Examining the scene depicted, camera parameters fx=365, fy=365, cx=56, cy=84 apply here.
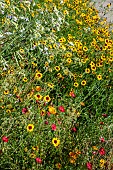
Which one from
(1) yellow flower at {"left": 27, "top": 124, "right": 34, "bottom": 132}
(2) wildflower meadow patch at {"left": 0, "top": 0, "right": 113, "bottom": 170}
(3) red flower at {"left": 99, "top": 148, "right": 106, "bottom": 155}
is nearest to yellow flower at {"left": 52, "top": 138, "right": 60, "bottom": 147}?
(2) wildflower meadow patch at {"left": 0, "top": 0, "right": 113, "bottom": 170}

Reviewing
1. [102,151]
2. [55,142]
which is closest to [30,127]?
[55,142]

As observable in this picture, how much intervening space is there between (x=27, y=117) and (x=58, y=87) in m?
1.20

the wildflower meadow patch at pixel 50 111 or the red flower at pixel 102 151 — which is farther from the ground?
the wildflower meadow patch at pixel 50 111

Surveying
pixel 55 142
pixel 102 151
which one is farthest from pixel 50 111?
pixel 102 151

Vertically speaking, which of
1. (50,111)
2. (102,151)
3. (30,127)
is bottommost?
(102,151)

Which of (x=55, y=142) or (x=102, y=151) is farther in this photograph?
(x=102, y=151)

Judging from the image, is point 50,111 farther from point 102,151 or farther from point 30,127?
point 102,151

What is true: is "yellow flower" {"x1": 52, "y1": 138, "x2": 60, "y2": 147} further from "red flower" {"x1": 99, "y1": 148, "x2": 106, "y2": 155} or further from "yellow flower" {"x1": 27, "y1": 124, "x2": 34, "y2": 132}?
"red flower" {"x1": 99, "y1": 148, "x2": 106, "y2": 155}

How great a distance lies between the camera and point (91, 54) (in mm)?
4605

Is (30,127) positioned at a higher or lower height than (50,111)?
lower

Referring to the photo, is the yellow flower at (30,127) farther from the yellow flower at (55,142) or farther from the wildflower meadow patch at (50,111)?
the yellow flower at (55,142)

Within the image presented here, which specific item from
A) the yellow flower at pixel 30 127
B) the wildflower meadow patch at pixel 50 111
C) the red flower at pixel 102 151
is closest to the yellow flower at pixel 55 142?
the wildflower meadow patch at pixel 50 111

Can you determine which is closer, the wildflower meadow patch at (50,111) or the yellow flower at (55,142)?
the yellow flower at (55,142)

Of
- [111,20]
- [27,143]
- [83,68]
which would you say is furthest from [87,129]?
[111,20]
